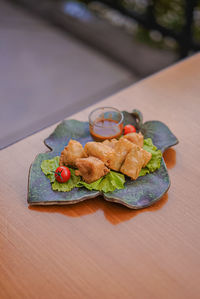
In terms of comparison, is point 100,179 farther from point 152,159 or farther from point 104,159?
point 152,159

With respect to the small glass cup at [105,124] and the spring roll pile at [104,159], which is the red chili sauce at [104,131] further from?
the spring roll pile at [104,159]

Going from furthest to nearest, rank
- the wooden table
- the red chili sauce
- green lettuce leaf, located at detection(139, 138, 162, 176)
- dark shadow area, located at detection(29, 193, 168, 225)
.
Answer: the red chili sauce → green lettuce leaf, located at detection(139, 138, 162, 176) → dark shadow area, located at detection(29, 193, 168, 225) → the wooden table

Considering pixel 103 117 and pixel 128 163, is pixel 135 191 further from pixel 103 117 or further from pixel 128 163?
pixel 103 117

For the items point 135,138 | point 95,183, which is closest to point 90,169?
point 95,183

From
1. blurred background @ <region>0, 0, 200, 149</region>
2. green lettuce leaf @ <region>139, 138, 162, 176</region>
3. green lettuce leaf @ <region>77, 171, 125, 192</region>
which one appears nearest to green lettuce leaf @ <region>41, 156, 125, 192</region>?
green lettuce leaf @ <region>77, 171, 125, 192</region>

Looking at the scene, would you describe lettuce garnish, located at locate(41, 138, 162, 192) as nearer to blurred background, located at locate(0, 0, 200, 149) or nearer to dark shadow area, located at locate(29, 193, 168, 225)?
dark shadow area, located at locate(29, 193, 168, 225)

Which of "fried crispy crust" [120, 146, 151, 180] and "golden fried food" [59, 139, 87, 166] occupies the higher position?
"fried crispy crust" [120, 146, 151, 180]

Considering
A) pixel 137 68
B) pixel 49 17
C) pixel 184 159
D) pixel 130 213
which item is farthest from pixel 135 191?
pixel 49 17
